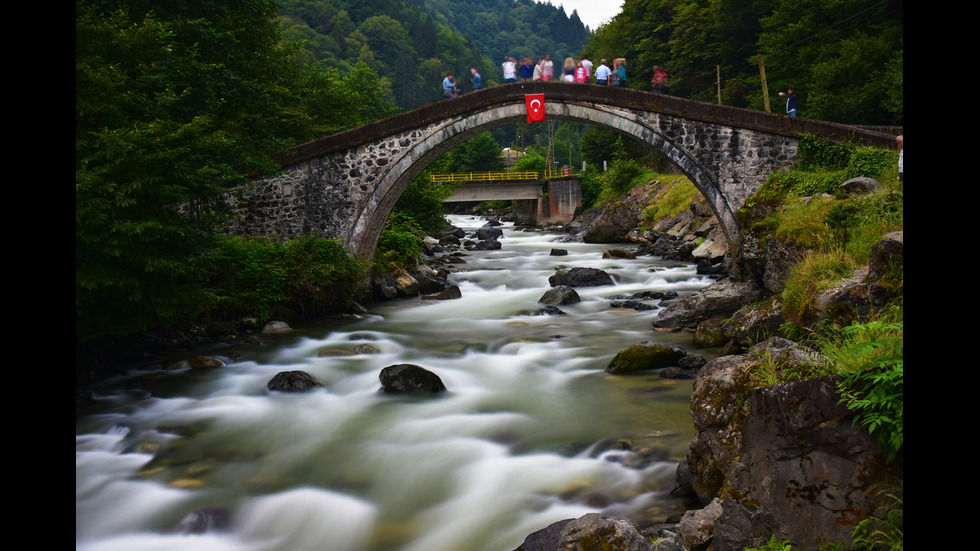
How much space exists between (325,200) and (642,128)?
7.37 m

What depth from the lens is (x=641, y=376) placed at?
25.8 ft

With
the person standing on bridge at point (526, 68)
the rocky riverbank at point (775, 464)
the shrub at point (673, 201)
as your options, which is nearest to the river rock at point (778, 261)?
the rocky riverbank at point (775, 464)

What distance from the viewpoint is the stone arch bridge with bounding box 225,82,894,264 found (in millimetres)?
13781

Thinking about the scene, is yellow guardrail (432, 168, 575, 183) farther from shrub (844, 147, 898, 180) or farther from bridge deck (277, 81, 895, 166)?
shrub (844, 147, 898, 180)

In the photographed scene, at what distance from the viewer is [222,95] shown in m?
12.0

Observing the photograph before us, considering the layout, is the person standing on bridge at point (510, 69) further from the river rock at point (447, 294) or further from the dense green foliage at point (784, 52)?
the dense green foliage at point (784, 52)

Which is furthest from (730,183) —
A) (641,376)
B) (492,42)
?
(492,42)

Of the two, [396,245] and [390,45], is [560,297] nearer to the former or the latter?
[396,245]

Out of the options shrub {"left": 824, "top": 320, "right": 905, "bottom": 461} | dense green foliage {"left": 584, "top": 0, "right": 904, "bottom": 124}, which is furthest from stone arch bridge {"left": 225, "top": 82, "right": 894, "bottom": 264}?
shrub {"left": 824, "top": 320, "right": 905, "bottom": 461}

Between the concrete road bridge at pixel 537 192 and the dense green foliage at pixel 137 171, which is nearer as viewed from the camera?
the dense green foliage at pixel 137 171

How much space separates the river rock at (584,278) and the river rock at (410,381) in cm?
820

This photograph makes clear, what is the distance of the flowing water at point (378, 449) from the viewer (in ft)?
16.1
